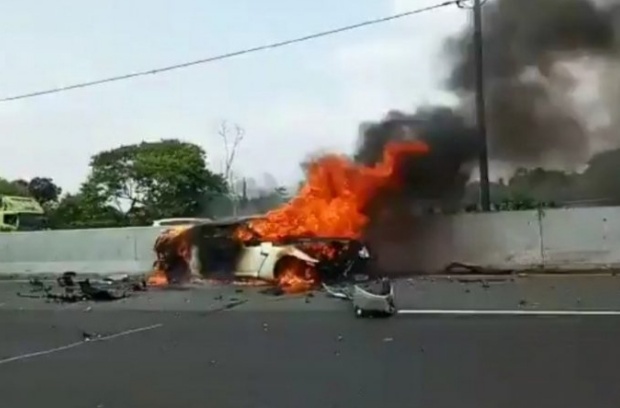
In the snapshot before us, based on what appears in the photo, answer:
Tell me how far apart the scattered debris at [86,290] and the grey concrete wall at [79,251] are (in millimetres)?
2291

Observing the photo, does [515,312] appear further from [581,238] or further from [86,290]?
[86,290]

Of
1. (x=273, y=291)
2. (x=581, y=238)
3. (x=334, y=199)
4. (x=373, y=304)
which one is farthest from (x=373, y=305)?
(x=334, y=199)

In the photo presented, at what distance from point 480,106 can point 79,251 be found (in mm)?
12264

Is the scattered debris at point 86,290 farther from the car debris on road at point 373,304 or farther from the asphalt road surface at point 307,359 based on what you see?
the car debris on road at point 373,304

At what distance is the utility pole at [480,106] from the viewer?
2266 cm

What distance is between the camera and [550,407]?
6215 millimetres

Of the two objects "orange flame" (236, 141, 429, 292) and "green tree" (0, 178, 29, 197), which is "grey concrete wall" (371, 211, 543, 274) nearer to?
"orange flame" (236, 141, 429, 292)

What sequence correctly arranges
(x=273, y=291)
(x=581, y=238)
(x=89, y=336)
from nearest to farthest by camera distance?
(x=89, y=336)
(x=273, y=291)
(x=581, y=238)

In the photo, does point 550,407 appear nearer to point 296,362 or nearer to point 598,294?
point 296,362

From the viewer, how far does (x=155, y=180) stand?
46469 millimetres

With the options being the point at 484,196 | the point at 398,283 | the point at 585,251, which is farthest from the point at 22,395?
the point at 484,196

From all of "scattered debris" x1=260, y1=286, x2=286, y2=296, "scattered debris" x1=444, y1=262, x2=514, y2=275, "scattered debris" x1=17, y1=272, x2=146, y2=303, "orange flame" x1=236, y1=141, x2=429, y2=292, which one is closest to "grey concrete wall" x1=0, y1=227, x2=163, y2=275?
"scattered debris" x1=17, y1=272, x2=146, y2=303

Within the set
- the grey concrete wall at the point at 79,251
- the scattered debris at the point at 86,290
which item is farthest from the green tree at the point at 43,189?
the scattered debris at the point at 86,290

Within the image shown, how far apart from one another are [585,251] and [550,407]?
1393 centimetres
